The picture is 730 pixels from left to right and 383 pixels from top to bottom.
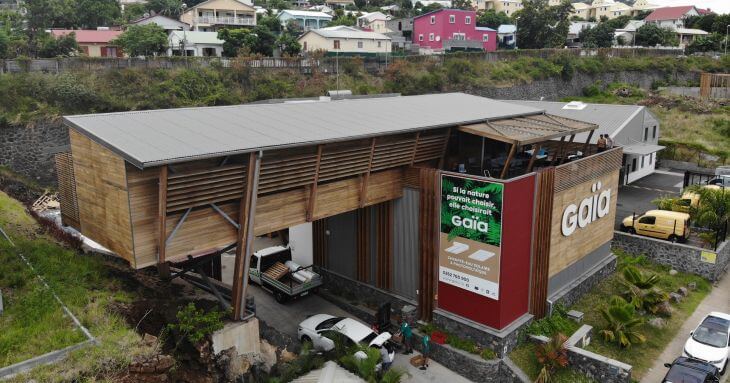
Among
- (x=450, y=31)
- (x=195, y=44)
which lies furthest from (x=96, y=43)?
(x=450, y=31)

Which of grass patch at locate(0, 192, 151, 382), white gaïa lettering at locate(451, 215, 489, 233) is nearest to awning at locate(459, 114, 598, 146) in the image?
white gaïa lettering at locate(451, 215, 489, 233)

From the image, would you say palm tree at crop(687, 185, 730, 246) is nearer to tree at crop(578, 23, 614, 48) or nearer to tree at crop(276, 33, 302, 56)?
tree at crop(276, 33, 302, 56)

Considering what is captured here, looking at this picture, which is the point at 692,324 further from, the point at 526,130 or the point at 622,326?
the point at 526,130

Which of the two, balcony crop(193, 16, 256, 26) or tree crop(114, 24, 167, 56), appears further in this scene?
balcony crop(193, 16, 256, 26)

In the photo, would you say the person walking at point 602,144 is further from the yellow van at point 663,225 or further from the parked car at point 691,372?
the parked car at point 691,372

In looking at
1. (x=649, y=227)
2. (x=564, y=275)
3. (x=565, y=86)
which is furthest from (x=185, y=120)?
(x=565, y=86)

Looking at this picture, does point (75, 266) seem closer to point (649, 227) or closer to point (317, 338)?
point (317, 338)
